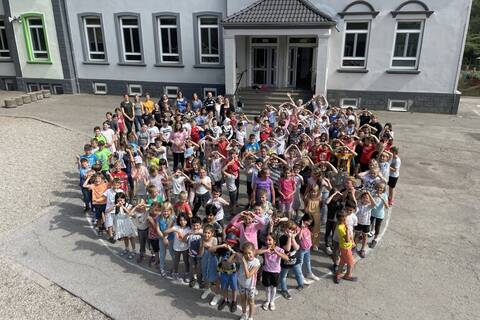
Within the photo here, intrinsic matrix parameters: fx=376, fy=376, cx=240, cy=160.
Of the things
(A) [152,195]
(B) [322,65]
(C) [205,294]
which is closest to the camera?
(C) [205,294]

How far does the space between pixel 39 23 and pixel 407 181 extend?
2078cm

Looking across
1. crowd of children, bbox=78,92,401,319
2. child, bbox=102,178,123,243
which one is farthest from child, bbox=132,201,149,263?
child, bbox=102,178,123,243

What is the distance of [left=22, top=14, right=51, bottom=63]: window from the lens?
2102 cm

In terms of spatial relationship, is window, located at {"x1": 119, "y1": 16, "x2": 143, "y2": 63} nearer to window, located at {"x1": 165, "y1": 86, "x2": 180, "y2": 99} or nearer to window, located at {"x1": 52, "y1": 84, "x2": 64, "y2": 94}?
window, located at {"x1": 165, "y1": 86, "x2": 180, "y2": 99}

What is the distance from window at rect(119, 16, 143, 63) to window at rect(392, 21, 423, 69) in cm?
1275

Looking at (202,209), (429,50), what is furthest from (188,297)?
(429,50)

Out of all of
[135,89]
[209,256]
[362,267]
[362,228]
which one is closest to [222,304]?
[209,256]

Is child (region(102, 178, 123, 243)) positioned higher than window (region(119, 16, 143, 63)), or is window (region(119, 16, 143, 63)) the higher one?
window (region(119, 16, 143, 63))

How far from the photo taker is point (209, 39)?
19.1m

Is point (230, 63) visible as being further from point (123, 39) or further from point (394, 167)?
point (394, 167)

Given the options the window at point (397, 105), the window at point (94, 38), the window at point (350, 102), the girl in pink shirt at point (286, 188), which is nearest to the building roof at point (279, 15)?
the window at point (350, 102)

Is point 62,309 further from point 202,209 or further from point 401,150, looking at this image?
point 401,150

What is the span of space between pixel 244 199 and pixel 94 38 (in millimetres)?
15820

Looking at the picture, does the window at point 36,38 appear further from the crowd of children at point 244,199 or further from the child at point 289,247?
the child at point 289,247
